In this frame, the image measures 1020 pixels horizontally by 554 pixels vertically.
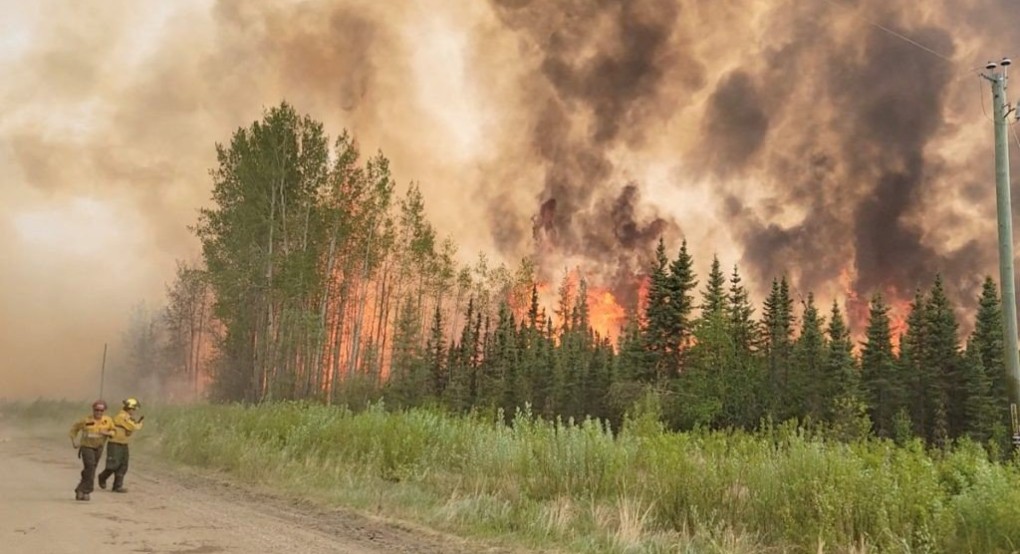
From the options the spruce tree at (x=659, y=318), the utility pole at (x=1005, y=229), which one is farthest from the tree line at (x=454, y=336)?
the utility pole at (x=1005, y=229)

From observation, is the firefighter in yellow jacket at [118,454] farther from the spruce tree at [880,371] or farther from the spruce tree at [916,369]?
the spruce tree at [916,369]

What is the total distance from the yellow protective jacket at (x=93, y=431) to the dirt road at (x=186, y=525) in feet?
3.22

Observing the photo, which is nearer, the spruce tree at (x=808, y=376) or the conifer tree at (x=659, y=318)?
the conifer tree at (x=659, y=318)

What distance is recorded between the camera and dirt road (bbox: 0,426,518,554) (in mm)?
8844

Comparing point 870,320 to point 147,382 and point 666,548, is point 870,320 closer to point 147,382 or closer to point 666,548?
point 666,548

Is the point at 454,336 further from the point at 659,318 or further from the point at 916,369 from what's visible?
the point at 916,369

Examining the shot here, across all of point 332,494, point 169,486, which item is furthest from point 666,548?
point 169,486

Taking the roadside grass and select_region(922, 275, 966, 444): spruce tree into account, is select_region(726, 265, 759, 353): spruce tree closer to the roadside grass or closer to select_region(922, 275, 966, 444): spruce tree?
select_region(922, 275, 966, 444): spruce tree

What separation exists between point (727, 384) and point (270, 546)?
62.2 m

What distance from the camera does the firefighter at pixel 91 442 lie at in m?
13.0

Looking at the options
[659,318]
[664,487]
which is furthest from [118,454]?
[659,318]

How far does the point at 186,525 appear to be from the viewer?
10.3 meters

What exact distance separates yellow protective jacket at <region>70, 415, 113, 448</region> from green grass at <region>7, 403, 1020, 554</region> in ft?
9.86

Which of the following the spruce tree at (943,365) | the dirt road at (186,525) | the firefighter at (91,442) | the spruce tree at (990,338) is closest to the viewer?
the dirt road at (186,525)
